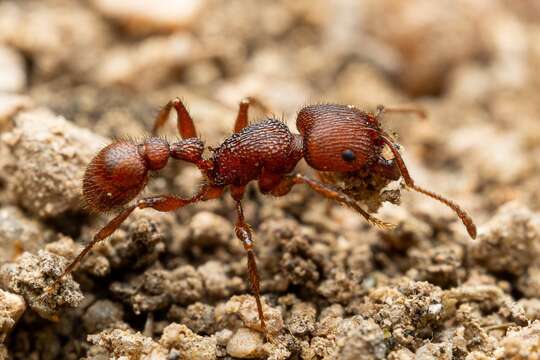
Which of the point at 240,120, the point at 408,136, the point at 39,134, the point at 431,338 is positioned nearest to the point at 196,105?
the point at 240,120

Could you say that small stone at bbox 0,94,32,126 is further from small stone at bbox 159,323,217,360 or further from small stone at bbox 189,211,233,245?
small stone at bbox 159,323,217,360

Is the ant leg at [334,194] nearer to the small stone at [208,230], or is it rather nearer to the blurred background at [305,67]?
the small stone at [208,230]

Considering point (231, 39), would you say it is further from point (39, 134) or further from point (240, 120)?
point (39, 134)

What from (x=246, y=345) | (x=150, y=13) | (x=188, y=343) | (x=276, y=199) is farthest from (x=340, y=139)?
(x=150, y=13)

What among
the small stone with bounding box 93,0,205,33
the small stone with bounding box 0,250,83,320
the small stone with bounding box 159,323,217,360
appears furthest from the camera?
the small stone with bounding box 93,0,205,33

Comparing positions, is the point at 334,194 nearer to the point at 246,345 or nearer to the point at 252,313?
the point at 252,313

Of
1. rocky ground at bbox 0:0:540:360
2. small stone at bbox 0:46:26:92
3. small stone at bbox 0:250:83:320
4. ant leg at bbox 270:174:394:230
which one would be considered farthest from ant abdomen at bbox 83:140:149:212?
small stone at bbox 0:46:26:92

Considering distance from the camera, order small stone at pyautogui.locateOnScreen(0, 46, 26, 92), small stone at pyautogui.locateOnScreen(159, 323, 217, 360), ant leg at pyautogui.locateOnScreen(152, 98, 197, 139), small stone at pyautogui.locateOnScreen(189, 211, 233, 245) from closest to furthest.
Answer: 1. small stone at pyautogui.locateOnScreen(159, 323, 217, 360)
2. small stone at pyautogui.locateOnScreen(189, 211, 233, 245)
3. ant leg at pyautogui.locateOnScreen(152, 98, 197, 139)
4. small stone at pyautogui.locateOnScreen(0, 46, 26, 92)
